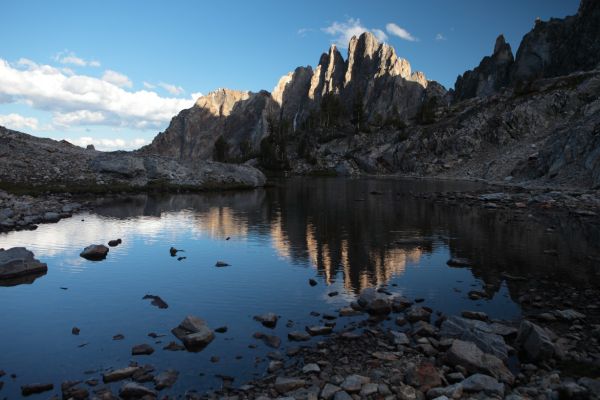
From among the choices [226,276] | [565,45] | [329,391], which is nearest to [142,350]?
[329,391]

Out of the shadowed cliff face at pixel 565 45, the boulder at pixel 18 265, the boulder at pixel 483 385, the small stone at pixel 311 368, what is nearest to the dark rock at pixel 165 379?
the small stone at pixel 311 368

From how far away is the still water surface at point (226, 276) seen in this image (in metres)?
14.3

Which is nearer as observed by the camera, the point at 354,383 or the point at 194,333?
the point at 354,383

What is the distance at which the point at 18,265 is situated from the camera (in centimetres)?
2344

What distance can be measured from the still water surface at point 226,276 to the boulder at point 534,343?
3.12 m

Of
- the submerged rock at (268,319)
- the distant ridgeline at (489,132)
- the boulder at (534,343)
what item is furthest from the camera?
the distant ridgeline at (489,132)

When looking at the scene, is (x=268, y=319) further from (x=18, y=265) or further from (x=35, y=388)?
(x=18, y=265)

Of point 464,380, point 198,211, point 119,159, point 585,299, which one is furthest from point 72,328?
point 119,159

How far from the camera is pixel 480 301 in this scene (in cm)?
1991

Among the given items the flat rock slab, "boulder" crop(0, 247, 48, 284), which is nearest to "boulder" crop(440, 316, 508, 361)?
the flat rock slab

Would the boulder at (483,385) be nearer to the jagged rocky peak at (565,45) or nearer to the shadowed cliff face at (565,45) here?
the shadowed cliff face at (565,45)

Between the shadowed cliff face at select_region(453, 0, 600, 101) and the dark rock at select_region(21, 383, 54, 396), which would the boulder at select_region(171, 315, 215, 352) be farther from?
the shadowed cliff face at select_region(453, 0, 600, 101)

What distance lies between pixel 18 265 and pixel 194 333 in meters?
14.1

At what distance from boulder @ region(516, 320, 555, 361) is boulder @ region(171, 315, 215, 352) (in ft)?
35.0
